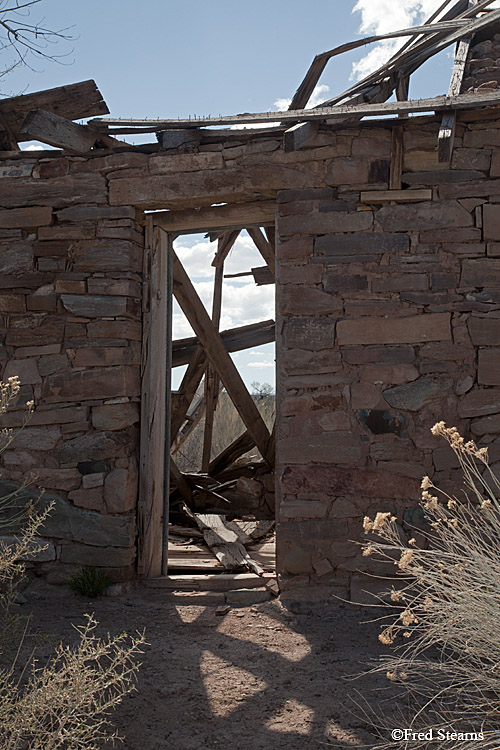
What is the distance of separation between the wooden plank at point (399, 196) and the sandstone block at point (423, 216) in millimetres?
33

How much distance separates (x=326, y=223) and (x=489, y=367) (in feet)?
4.41

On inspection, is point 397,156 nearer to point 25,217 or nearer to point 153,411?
point 153,411

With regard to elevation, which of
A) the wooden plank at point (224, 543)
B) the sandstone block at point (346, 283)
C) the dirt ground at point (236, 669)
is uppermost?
the sandstone block at point (346, 283)

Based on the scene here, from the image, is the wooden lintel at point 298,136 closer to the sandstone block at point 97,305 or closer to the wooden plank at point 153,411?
the wooden plank at point 153,411

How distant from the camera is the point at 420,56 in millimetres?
4473

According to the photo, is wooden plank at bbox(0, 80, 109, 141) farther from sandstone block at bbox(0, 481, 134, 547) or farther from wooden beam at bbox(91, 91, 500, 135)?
sandstone block at bbox(0, 481, 134, 547)

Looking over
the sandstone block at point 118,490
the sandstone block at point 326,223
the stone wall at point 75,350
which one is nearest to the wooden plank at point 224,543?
the stone wall at point 75,350

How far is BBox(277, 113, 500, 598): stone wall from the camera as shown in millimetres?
4113

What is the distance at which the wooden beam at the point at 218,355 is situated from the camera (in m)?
6.52

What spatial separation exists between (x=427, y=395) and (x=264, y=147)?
1908mm

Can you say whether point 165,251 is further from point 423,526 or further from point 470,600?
point 470,600

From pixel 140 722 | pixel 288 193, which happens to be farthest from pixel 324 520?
pixel 288 193

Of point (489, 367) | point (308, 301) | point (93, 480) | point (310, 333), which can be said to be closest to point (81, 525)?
point (93, 480)

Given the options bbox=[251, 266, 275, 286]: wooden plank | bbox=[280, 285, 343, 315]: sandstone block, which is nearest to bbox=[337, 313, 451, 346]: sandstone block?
bbox=[280, 285, 343, 315]: sandstone block
